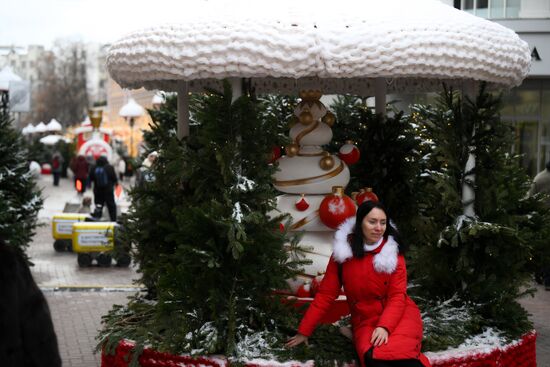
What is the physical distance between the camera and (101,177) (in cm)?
1920

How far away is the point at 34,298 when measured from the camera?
3.87 m

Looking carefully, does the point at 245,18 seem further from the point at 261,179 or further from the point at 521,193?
the point at 521,193

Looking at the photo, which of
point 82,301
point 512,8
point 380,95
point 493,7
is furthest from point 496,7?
point 380,95

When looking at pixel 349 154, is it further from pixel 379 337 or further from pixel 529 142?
pixel 529 142

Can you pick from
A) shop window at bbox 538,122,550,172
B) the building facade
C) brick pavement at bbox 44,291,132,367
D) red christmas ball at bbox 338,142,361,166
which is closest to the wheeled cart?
brick pavement at bbox 44,291,132,367

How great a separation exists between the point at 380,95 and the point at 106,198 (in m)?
11.0

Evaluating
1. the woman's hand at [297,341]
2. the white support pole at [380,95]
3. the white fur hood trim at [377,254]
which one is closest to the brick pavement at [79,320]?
the woman's hand at [297,341]

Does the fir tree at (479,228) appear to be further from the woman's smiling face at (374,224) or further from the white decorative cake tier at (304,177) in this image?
the woman's smiling face at (374,224)

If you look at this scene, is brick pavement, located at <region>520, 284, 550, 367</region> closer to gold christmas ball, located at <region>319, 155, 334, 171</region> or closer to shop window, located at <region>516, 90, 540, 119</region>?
gold christmas ball, located at <region>319, 155, 334, 171</region>

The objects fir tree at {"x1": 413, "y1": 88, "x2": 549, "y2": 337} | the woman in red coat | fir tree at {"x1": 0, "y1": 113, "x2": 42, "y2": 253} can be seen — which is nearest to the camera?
the woman in red coat

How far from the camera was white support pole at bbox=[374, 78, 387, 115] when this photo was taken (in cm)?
875

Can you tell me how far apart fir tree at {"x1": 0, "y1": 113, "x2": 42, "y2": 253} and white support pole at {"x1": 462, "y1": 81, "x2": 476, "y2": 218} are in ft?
21.8

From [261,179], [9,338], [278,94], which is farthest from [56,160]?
[9,338]

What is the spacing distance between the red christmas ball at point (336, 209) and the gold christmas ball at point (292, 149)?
47cm
